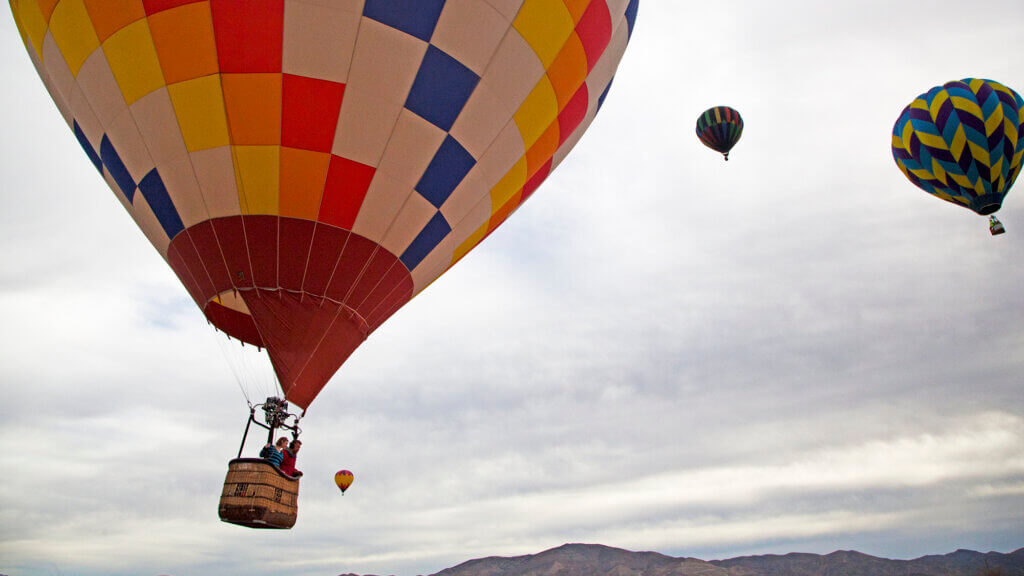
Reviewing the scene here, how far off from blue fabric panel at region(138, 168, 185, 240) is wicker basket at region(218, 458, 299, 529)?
2.17 meters

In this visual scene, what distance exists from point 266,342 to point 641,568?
151ft

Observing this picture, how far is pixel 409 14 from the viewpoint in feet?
18.0

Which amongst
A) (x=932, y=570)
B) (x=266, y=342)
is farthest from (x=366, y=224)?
(x=932, y=570)

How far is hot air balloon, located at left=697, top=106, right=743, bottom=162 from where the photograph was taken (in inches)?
720

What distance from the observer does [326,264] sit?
18.6 ft

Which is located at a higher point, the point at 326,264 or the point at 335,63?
the point at 335,63

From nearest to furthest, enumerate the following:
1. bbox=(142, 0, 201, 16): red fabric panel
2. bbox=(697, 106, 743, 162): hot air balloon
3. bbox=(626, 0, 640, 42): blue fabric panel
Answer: bbox=(142, 0, 201, 16): red fabric panel < bbox=(626, 0, 640, 42): blue fabric panel < bbox=(697, 106, 743, 162): hot air balloon

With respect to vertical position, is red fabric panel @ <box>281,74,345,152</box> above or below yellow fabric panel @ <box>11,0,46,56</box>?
below

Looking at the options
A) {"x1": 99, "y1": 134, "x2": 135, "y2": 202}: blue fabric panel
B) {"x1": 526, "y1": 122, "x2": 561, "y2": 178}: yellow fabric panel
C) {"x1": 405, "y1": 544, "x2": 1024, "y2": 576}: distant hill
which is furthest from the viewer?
{"x1": 405, "y1": 544, "x2": 1024, "y2": 576}: distant hill

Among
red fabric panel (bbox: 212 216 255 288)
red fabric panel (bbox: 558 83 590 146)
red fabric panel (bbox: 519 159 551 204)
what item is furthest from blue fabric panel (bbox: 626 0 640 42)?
red fabric panel (bbox: 212 216 255 288)

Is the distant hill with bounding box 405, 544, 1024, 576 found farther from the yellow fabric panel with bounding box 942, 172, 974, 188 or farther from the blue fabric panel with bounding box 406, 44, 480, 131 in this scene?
the blue fabric panel with bounding box 406, 44, 480, 131

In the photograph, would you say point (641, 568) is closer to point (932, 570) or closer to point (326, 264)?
point (932, 570)

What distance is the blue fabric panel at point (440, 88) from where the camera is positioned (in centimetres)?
566

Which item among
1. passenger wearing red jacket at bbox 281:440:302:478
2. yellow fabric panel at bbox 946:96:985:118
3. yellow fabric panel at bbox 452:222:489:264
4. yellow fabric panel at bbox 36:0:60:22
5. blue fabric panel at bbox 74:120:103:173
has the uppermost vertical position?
yellow fabric panel at bbox 946:96:985:118
